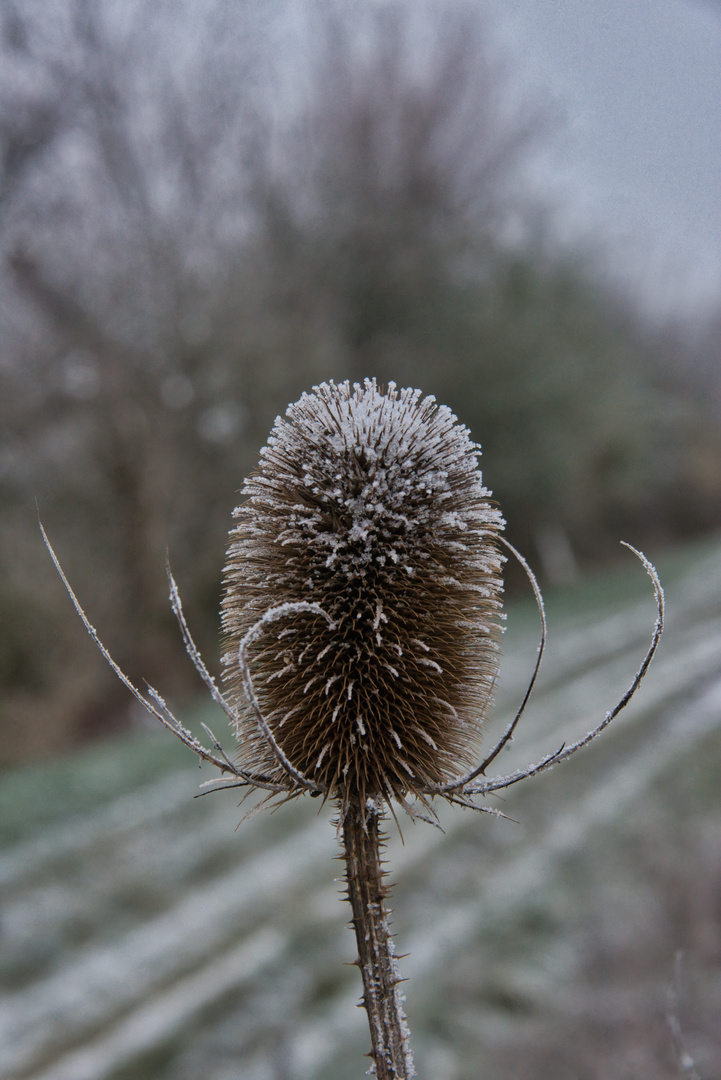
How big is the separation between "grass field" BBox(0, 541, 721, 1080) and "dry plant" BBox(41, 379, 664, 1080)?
2688 millimetres

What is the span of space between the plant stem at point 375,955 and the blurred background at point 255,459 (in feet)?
2.79

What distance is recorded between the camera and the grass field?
542 cm

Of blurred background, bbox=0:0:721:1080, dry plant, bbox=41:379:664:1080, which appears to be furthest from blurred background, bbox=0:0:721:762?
dry plant, bbox=41:379:664:1080

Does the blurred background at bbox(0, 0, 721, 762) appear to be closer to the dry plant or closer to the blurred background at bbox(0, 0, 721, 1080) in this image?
the blurred background at bbox(0, 0, 721, 1080)

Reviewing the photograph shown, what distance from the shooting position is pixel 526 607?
759 inches

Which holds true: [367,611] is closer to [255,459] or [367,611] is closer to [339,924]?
[339,924]

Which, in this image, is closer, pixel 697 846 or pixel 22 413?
pixel 697 846

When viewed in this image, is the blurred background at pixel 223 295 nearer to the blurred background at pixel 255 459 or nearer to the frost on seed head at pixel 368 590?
the blurred background at pixel 255 459

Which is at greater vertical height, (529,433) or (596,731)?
(529,433)

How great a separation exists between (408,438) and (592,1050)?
4744 mm

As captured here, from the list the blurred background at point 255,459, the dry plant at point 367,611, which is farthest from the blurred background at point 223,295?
the dry plant at point 367,611

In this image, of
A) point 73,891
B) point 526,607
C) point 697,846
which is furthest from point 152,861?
point 526,607

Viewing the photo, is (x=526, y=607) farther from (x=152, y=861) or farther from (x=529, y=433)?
(x=152, y=861)

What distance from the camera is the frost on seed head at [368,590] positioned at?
1.89 m
